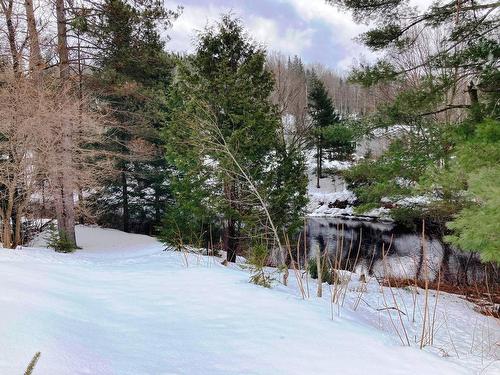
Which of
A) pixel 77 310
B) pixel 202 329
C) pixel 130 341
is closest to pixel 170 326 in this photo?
pixel 202 329

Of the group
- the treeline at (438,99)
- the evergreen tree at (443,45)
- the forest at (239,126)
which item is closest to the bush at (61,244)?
the forest at (239,126)

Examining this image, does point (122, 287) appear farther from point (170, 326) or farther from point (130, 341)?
point (130, 341)

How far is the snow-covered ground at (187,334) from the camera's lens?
1.98 meters

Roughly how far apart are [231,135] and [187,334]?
5.83 meters

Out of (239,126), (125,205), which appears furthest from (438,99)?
(125,205)

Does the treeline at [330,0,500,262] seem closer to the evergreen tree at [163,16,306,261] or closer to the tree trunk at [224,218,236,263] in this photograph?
the evergreen tree at [163,16,306,261]

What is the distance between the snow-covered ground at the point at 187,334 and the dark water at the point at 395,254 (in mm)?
3011

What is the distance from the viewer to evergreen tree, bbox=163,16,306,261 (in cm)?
823

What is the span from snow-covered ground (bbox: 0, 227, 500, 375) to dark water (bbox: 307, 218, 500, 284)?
3011 millimetres

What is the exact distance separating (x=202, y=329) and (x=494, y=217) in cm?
259

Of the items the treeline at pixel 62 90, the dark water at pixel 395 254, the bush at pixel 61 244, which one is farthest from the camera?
the dark water at pixel 395 254

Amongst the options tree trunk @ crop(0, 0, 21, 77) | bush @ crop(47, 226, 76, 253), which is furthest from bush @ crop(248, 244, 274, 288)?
tree trunk @ crop(0, 0, 21, 77)

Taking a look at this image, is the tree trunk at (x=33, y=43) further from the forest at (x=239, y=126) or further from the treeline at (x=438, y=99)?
the treeline at (x=438, y=99)

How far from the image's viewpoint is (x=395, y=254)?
1320cm
